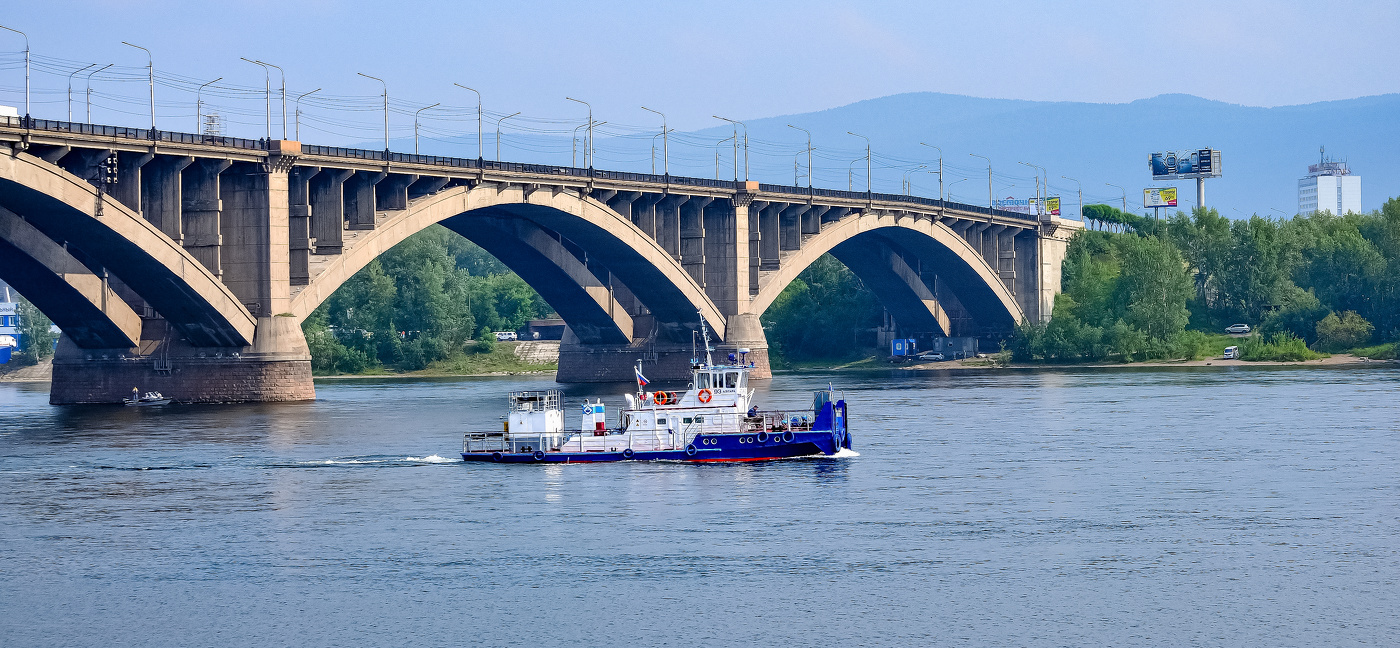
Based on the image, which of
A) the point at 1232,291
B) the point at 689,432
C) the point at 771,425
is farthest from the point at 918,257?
the point at 689,432

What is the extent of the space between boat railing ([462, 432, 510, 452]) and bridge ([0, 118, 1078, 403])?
1185 cm

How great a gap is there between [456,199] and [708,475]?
43.9 metres

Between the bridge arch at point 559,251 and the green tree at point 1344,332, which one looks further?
the green tree at point 1344,332

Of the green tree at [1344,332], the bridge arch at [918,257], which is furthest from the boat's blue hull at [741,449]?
the green tree at [1344,332]

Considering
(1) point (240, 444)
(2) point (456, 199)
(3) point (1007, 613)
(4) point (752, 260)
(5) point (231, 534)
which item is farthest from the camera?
(4) point (752, 260)

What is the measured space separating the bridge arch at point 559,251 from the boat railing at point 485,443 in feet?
83.6

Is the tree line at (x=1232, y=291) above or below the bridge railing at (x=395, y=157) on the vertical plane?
below

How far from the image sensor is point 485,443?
6028 centimetres

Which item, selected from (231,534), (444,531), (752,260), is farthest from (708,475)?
(752,260)

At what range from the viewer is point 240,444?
61438 mm

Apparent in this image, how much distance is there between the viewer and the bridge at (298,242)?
74.3 m

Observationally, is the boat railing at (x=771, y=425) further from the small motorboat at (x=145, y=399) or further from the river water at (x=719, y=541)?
the small motorboat at (x=145, y=399)

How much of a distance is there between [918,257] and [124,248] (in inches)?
3321

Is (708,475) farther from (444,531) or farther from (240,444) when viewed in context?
(240,444)
